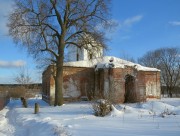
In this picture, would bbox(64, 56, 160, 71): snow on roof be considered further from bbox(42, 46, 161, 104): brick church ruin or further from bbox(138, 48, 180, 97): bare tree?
bbox(138, 48, 180, 97): bare tree

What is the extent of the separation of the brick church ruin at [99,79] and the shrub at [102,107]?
1274 centimetres

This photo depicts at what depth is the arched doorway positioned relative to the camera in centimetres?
3419

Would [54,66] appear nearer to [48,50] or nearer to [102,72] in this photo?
[48,50]

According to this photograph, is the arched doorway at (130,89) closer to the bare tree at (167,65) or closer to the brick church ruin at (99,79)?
the brick church ruin at (99,79)

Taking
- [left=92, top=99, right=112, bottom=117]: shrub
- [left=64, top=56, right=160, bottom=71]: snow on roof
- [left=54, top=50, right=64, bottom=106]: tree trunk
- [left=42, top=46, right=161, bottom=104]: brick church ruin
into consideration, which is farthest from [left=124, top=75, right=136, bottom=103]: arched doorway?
A: [left=92, top=99, right=112, bottom=117]: shrub

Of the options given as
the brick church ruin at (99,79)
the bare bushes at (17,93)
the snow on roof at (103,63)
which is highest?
the snow on roof at (103,63)

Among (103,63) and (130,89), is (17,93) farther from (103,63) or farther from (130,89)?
(130,89)

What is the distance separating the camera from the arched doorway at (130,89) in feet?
112

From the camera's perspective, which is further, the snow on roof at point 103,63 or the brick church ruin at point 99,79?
the snow on roof at point 103,63

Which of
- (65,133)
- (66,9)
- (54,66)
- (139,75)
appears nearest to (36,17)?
(66,9)

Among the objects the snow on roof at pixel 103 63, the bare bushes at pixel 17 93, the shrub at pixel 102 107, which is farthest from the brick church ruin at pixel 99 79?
the bare bushes at pixel 17 93

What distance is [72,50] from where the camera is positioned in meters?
35.3

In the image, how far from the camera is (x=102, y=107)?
18.7 metres

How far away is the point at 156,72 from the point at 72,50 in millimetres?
12704
